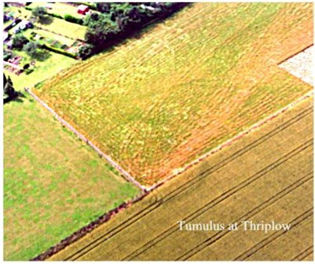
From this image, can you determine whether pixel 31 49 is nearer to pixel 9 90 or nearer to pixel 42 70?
pixel 42 70

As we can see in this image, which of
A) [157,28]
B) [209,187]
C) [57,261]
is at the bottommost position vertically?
[57,261]

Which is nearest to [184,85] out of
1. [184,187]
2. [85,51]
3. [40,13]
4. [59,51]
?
[85,51]

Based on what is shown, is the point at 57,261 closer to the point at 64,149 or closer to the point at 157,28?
the point at 64,149

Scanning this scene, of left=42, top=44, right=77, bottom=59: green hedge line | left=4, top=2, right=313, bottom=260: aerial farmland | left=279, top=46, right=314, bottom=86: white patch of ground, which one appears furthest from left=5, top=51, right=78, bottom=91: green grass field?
left=279, top=46, right=314, bottom=86: white patch of ground

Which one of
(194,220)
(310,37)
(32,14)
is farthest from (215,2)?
(194,220)

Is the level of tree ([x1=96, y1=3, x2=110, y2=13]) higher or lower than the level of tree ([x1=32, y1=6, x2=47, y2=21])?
higher

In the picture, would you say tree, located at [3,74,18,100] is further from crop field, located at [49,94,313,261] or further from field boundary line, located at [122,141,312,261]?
field boundary line, located at [122,141,312,261]
